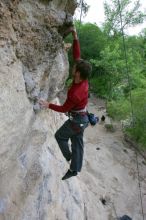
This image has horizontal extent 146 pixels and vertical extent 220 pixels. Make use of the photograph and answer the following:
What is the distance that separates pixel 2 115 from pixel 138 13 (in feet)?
90.0

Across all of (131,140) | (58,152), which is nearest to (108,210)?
(58,152)

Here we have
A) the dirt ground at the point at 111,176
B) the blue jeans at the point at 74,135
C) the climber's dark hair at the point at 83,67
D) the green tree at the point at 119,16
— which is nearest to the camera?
the climber's dark hair at the point at 83,67

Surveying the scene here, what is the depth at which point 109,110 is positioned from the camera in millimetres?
21609

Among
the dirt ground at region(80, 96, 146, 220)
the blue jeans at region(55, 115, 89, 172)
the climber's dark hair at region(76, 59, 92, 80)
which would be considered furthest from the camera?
the dirt ground at region(80, 96, 146, 220)

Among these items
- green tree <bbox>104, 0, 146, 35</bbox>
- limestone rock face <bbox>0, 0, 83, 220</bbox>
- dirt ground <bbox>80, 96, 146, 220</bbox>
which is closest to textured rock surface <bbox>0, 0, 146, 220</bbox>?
limestone rock face <bbox>0, 0, 83, 220</bbox>

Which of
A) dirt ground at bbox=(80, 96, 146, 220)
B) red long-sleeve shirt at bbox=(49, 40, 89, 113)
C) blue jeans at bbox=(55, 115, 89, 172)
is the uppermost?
red long-sleeve shirt at bbox=(49, 40, 89, 113)

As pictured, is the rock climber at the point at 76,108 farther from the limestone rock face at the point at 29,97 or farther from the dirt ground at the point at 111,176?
the dirt ground at the point at 111,176

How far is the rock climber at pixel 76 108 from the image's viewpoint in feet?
20.8

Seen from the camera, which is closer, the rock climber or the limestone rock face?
the limestone rock face

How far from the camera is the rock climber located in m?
6.35

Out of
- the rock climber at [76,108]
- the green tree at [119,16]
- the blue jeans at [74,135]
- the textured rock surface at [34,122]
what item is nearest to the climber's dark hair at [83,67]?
the rock climber at [76,108]

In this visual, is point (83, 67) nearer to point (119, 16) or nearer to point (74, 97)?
point (74, 97)

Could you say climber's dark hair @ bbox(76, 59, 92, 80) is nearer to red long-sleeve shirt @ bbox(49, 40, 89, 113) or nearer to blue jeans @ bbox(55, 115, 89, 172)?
red long-sleeve shirt @ bbox(49, 40, 89, 113)

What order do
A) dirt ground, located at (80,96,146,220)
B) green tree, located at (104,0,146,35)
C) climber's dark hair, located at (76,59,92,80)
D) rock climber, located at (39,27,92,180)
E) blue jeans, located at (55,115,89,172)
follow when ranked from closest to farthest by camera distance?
climber's dark hair, located at (76,59,92,80) < rock climber, located at (39,27,92,180) < blue jeans, located at (55,115,89,172) < dirt ground, located at (80,96,146,220) < green tree, located at (104,0,146,35)
